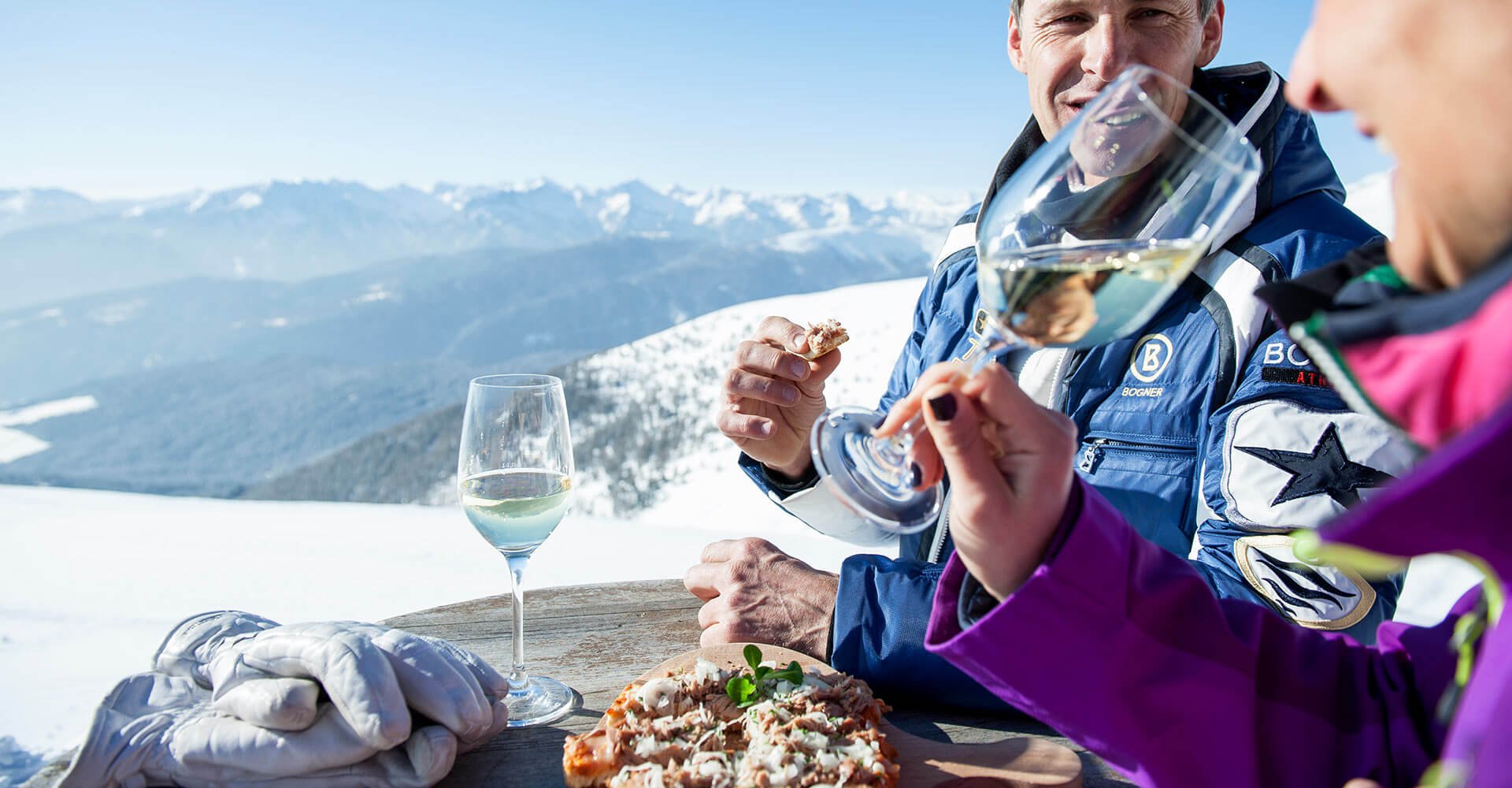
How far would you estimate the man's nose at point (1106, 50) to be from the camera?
215cm

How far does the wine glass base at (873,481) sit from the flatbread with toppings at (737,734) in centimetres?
33

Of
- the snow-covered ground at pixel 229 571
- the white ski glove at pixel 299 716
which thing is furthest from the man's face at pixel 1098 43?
the snow-covered ground at pixel 229 571

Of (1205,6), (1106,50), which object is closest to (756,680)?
(1106,50)

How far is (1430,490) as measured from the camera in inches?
24.3

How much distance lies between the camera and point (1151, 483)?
210 cm

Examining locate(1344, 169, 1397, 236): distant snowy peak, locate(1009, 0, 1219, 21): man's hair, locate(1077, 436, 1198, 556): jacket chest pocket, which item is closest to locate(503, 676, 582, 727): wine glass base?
locate(1077, 436, 1198, 556): jacket chest pocket

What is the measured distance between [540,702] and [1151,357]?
60.7 inches

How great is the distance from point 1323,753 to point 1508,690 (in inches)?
24.8

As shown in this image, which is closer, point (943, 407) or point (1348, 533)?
point (1348, 533)

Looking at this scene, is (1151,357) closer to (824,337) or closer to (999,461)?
(824,337)

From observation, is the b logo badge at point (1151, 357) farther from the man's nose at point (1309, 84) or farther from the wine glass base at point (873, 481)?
the man's nose at point (1309, 84)

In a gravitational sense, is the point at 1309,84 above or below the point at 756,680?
above

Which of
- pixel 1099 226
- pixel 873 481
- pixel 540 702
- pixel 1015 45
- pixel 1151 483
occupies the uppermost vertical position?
pixel 1015 45

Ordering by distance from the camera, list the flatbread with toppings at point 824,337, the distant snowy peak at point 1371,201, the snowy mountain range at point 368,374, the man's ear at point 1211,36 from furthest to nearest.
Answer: the distant snowy peak at point 1371,201
the snowy mountain range at point 368,374
the man's ear at point 1211,36
the flatbread with toppings at point 824,337
